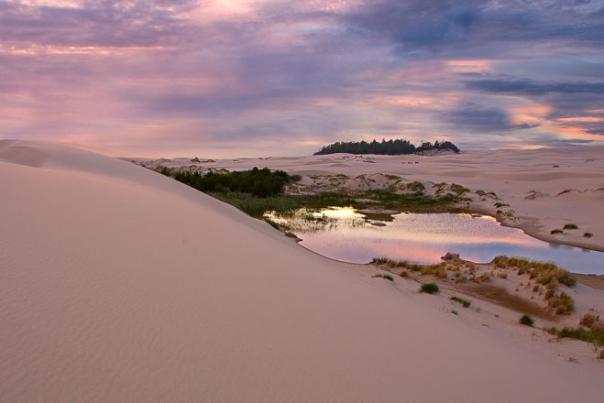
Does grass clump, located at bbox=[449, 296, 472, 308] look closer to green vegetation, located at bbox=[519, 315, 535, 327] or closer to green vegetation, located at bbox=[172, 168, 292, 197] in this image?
green vegetation, located at bbox=[519, 315, 535, 327]

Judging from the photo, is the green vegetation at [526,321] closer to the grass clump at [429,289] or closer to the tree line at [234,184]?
the grass clump at [429,289]

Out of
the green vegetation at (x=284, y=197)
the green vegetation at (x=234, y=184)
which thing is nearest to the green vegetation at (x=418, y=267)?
the green vegetation at (x=284, y=197)

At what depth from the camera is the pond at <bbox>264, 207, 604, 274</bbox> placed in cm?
1399

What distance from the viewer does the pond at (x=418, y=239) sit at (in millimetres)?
13988

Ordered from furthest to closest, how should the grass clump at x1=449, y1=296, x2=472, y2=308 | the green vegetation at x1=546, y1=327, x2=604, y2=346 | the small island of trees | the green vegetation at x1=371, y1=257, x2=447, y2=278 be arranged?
the small island of trees
the green vegetation at x1=371, y1=257, x2=447, y2=278
the grass clump at x1=449, y1=296, x2=472, y2=308
the green vegetation at x1=546, y1=327, x2=604, y2=346

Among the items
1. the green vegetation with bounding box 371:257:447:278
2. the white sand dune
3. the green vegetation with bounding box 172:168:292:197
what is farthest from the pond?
the green vegetation with bounding box 172:168:292:197

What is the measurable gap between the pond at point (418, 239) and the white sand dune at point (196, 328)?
8.20 meters

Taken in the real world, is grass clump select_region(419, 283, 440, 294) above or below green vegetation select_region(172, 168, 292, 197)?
below

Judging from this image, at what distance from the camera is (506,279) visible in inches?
440

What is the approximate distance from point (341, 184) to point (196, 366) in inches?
1599

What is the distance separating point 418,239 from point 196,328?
1502cm

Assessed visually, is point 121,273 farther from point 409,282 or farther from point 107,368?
point 409,282

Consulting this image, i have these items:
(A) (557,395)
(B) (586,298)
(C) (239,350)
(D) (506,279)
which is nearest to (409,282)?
(D) (506,279)

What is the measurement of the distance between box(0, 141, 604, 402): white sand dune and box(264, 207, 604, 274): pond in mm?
8205
